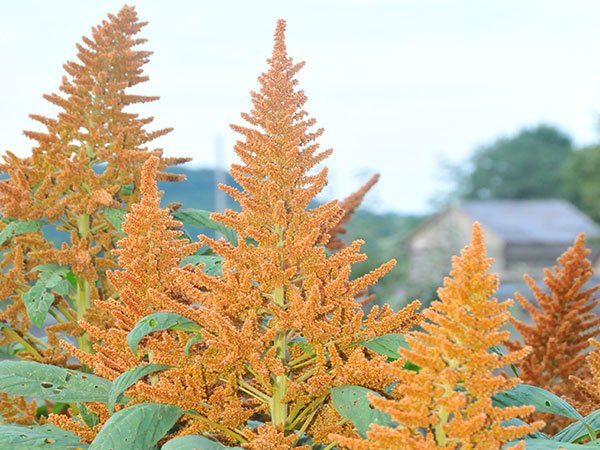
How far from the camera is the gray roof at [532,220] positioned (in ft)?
179

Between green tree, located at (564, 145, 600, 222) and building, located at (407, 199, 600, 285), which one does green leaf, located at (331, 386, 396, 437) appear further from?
green tree, located at (564, 145, 600, 222)

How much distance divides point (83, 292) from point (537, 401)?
1.58 meters

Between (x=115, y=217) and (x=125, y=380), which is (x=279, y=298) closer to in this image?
(x=125, y=380)

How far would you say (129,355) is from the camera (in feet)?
6.58

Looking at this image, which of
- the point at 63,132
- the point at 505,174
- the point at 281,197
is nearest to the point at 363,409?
the point at 281,197

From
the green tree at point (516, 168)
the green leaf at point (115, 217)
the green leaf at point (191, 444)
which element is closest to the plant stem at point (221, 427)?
the green leaf at point (191, 444)

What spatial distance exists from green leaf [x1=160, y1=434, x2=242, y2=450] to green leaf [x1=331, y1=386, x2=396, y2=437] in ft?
0.75

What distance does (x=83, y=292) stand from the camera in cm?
283

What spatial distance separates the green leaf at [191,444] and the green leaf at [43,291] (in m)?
0.81

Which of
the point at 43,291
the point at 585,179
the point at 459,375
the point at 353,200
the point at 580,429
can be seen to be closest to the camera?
the point at 459,375

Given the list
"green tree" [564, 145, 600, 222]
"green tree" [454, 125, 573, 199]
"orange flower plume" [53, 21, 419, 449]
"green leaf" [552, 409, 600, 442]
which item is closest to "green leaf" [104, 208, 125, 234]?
"orange flower plume" [53, 21, 419, 449]

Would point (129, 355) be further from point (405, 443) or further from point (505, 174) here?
point (505, 174)

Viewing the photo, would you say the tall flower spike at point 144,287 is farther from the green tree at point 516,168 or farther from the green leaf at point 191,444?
the green tree at point 516,168

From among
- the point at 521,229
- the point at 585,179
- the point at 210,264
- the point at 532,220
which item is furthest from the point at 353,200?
the point at 585,179
